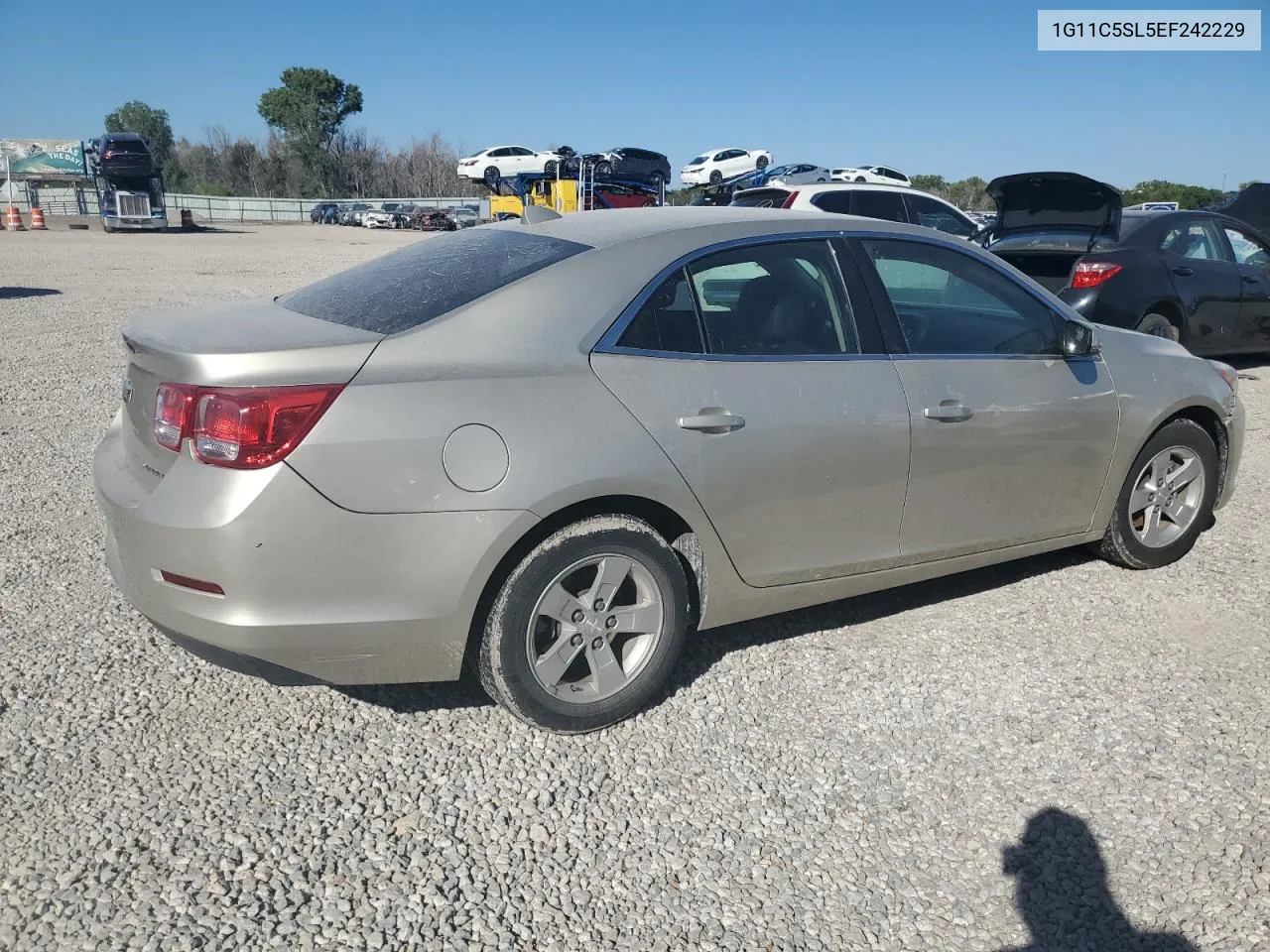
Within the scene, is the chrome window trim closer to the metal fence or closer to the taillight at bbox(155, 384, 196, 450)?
the taillight at bbox(155, 384, 196, 450)

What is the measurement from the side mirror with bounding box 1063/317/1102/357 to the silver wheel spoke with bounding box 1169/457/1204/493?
0.97 meters

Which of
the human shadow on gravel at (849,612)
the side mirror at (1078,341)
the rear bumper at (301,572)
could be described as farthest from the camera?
the side mirror at (1078,341)

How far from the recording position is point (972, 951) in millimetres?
2396

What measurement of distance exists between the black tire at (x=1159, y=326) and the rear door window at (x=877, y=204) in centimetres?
383

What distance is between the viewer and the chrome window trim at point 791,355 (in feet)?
10.6

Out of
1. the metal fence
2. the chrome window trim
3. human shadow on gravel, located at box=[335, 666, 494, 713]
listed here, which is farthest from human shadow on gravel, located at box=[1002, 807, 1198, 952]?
the metal fence

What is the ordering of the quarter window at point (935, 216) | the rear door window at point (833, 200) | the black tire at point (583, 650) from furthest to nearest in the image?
the quarter window at point (935, 216) < the rear door window at point (833, 200) < the black tire at point (583, 650)

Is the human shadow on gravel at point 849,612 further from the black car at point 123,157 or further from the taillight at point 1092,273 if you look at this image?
the black car at point 123,157

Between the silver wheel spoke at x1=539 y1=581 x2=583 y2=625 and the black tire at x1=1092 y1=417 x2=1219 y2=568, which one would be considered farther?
the black tire at x1=1092 y1=417 x2=1219 y2=568

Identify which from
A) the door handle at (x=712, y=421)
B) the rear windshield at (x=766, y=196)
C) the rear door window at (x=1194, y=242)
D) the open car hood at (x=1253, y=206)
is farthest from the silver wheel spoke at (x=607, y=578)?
the open car hood at (x=1253, y=206)

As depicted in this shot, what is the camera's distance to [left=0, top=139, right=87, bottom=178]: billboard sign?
68250 mm

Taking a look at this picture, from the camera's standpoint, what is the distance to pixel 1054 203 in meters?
9.37

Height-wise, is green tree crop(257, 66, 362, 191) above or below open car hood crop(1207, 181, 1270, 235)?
above

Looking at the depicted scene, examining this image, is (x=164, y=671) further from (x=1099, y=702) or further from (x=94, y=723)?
(x=1099, y=702)
